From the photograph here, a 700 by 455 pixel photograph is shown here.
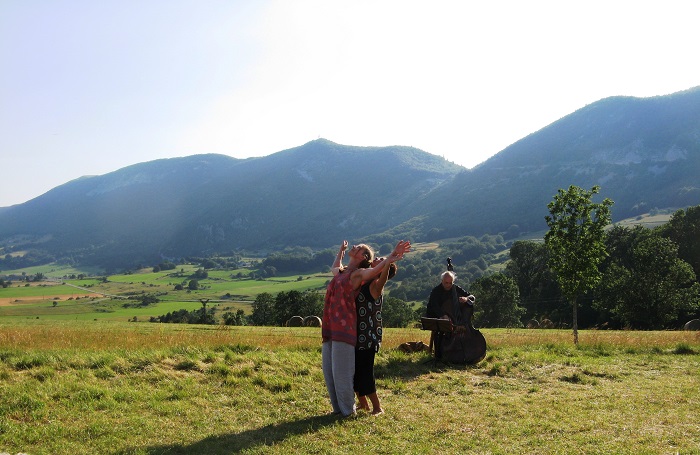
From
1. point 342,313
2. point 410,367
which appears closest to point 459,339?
point 410,367

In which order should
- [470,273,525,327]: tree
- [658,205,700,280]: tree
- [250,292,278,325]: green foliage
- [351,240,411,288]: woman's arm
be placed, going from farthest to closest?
[250,292,278,325]: green foliage → [470,273,525,327]: tree → [658,205,700,280]: tree → [351,240,411,288]: woman's arm

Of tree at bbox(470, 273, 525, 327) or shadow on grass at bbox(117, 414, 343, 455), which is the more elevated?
shadow on grass at bbox(117, 414, 343, 455)

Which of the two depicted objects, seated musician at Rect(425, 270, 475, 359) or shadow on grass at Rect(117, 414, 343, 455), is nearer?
shadow on grass at Rect(117, 414, 343, 455)

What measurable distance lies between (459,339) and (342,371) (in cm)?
593

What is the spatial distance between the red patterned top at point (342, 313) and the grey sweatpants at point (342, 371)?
0.44ft

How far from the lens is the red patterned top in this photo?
8.03m

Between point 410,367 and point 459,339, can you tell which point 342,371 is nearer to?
point 410,367

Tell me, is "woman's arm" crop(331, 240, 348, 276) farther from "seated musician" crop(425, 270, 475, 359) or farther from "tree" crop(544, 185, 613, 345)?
"tree" crop(544, 185, 613, 345)

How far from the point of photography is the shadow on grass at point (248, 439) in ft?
21.9

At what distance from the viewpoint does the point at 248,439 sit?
7.21 metres

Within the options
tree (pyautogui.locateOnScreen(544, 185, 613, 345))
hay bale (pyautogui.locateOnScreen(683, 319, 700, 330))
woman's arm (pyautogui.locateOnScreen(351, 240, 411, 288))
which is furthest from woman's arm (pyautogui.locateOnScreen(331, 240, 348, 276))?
hay bale (pyautogui.locateOnScreen(683, 319, 700, 330))

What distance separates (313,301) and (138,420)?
176ft

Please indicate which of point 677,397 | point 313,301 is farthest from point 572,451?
point 313,301

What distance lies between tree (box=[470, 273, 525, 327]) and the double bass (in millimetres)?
49527
